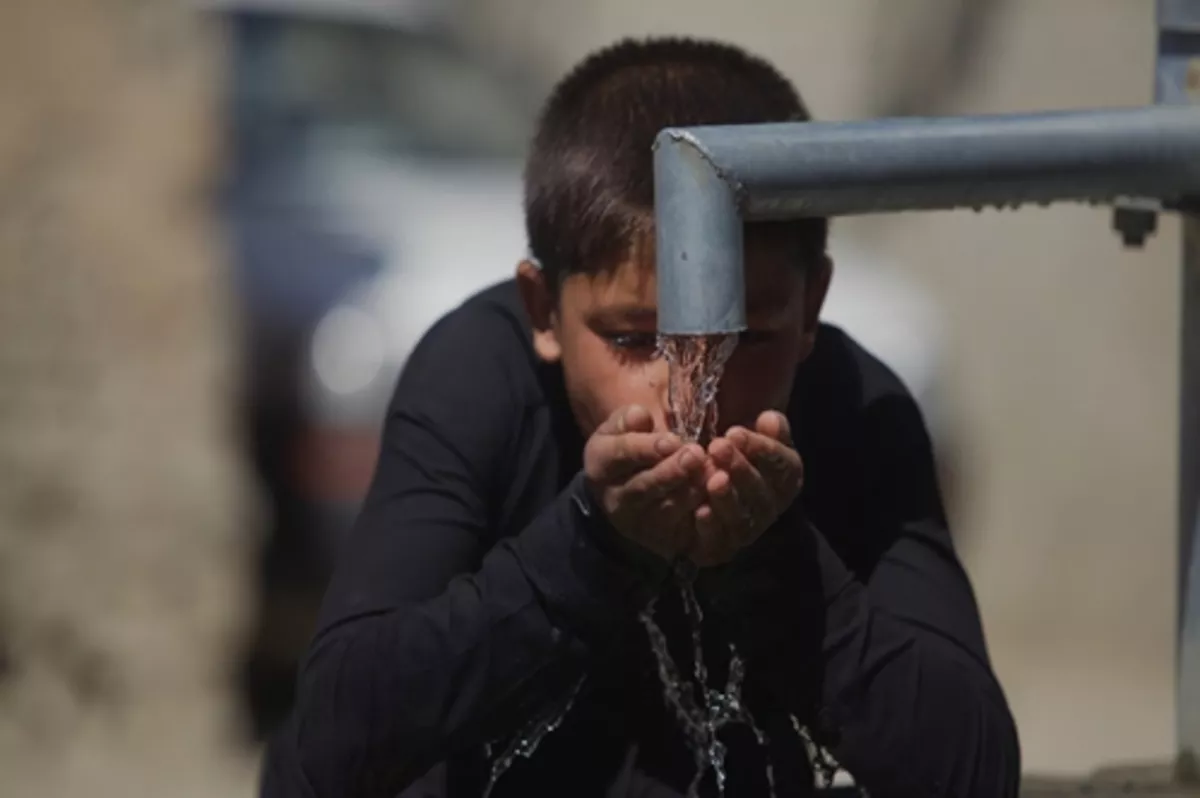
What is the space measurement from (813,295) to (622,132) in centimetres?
21

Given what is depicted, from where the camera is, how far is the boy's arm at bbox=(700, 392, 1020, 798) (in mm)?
1718

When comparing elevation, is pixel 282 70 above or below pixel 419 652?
above

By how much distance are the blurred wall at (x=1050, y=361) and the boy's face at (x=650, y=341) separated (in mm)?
2932

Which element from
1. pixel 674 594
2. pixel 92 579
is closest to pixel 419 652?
pixel 674 594

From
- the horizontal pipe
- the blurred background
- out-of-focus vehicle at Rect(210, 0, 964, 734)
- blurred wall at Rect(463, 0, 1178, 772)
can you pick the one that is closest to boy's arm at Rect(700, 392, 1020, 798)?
the horizontal pipe

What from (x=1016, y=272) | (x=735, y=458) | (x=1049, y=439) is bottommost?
(x=1049, y=439)

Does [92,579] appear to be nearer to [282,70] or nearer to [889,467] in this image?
[282,70]

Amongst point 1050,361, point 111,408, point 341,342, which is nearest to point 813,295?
point 341,342

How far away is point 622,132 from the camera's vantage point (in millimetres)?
1835

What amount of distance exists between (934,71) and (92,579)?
3676mm

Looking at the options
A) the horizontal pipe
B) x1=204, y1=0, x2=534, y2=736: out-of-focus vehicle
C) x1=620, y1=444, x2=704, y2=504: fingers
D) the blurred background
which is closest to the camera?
the horizontal pipe

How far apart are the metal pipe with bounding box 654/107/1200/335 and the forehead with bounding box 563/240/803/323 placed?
259mm

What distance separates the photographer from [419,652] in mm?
1722

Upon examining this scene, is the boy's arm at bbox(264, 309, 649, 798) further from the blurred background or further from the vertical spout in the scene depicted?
the blurred background
